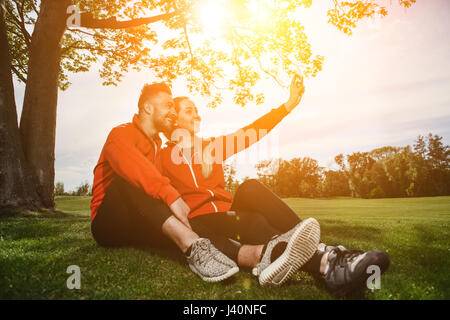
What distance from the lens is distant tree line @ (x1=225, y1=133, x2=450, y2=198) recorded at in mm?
51013

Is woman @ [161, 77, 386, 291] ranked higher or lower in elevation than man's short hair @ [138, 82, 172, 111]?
lower

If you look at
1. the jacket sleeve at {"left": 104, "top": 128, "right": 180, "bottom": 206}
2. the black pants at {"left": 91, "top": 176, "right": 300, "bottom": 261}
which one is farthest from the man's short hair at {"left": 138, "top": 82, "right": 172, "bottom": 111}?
the black pants at {"left": 91, "top": 176, "right": 300, "bottom": 261}

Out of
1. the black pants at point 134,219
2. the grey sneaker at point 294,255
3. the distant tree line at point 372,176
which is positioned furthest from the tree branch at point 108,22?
the distant tree line at point 372,176

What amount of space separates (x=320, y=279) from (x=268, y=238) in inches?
21.2

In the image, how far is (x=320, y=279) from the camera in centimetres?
217

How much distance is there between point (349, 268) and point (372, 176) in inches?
2589

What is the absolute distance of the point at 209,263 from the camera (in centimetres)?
212

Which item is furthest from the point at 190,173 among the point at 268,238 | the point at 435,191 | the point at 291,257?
the point at 435,191

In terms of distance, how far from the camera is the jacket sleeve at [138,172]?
226cm

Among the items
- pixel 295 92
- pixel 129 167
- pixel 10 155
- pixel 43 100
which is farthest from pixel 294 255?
pixel 43 100

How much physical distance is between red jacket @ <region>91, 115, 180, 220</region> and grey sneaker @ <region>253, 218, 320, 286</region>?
3.21 ft

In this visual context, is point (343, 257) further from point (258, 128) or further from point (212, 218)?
point (258, 128)

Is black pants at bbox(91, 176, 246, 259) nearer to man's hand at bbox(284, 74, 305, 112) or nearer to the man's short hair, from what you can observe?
the man's short hair
